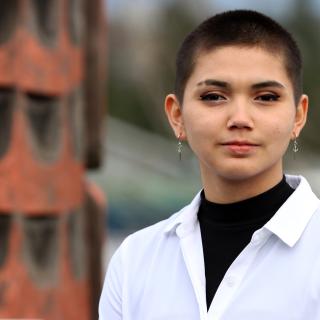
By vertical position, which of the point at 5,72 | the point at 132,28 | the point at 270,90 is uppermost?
the point at 132,28

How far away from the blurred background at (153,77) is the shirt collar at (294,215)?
1171cm

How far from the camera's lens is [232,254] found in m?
1.32

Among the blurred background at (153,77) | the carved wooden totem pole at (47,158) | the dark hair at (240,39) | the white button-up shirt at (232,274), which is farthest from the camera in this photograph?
the blurred background at (153,77)

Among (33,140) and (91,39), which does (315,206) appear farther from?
(91,39)

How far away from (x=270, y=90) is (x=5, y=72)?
55.4 inches

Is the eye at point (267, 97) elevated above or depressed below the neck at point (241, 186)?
above

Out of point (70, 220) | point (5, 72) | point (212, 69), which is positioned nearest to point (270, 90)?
point (212, 69)

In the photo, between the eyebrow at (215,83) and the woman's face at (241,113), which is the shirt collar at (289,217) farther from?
the eyebrow at (215,83)

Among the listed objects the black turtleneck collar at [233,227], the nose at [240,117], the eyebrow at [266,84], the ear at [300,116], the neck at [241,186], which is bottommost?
the black turtleneck collar at [233,227]

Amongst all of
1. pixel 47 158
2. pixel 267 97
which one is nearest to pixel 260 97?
pixel 267 97

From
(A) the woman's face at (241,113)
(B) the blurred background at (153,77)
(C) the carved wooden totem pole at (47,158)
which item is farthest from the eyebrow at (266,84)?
(B) the blurred background at (153,77)

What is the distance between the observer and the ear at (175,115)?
1.42 m

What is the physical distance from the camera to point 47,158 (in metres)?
2.74

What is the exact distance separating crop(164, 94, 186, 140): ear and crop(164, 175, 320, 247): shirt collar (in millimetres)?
84
